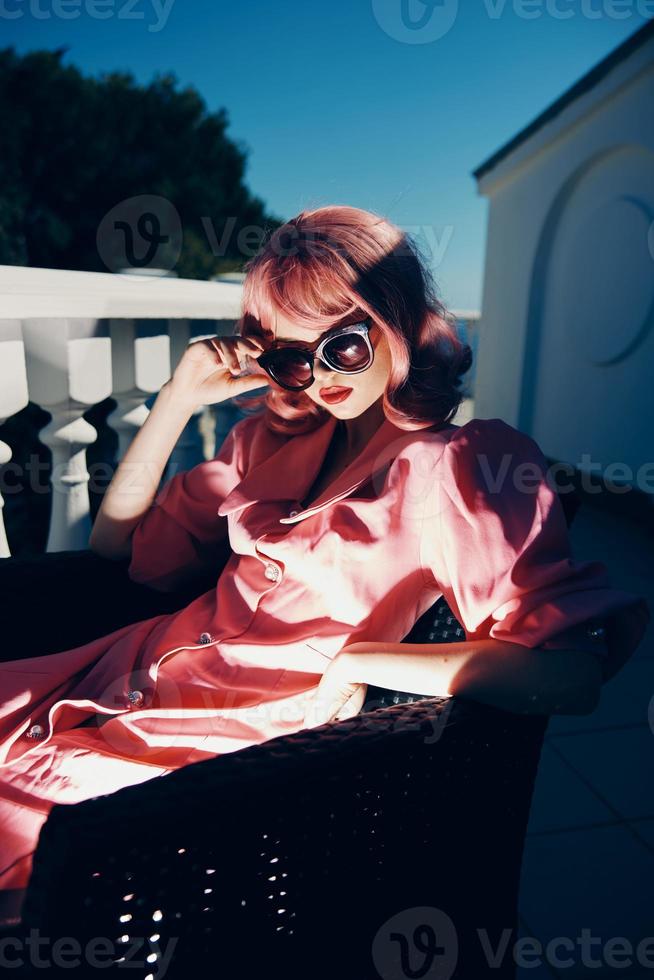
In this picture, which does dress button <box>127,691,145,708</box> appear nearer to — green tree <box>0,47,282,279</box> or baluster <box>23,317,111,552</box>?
baluster <box>23,317,111,552</box>

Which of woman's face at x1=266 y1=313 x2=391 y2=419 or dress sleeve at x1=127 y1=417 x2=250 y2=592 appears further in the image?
dress sleeve at x1=127 y1=417 x2=250 y2=592

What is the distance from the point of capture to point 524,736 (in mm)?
932

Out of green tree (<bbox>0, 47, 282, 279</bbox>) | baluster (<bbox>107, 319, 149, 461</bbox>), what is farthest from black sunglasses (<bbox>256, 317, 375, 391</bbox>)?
green tree (<bbox>0, 47, 282, 279</bbox>)

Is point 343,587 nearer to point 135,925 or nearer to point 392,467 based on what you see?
point 392,467

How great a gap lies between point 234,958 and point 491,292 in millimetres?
6727

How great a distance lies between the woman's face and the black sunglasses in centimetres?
2

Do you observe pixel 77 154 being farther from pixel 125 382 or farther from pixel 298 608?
pixel 298 608

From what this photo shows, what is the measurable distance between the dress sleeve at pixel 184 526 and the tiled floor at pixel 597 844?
1.16 meters

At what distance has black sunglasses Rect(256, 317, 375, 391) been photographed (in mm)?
1190

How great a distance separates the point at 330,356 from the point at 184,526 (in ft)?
1.92

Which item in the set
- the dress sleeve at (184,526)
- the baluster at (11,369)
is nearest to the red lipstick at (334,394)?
the dress sleeve at (184,526)

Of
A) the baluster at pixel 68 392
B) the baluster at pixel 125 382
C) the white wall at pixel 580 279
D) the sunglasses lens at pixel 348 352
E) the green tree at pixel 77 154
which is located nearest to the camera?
the sunglasses lens at pixel 348 352

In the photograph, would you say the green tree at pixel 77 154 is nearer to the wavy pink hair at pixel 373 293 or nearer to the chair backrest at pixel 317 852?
the wavy pink hair at pixel 373 293

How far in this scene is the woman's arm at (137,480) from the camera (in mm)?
A: 1529
